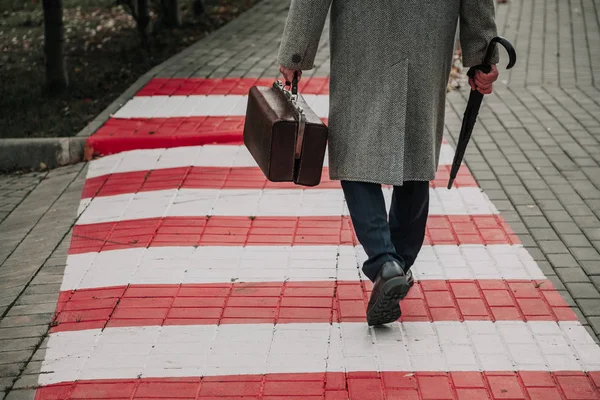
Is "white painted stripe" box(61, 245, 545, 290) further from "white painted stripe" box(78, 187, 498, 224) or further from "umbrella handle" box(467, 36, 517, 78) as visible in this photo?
"umbrella handle" box(467, 36, 517, 78)

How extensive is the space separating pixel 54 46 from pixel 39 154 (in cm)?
184

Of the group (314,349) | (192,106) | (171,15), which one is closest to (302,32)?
(314,349)

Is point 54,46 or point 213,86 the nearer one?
point 54,46

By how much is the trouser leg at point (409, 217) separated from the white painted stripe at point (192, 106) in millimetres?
3351

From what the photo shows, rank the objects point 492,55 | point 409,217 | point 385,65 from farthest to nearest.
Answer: point 409,217 → point 492,55 → point 385,65

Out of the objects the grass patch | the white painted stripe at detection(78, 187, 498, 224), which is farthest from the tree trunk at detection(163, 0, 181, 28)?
the white painted stripe at detection(78, 187, 498, 224)

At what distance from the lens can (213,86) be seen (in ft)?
28.4

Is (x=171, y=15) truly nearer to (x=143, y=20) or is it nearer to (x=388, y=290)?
(x=143, y=20)

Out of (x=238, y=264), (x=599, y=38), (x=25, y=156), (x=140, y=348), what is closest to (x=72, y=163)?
(x=25, y=156)

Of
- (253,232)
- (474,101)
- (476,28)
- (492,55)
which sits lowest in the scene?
(253,232)

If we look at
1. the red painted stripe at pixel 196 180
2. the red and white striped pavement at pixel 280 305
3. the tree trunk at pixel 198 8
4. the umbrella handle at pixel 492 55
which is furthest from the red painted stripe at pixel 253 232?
the tree trunk at pixel 198 8

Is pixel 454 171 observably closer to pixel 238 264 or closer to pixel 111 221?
pixel 238 264

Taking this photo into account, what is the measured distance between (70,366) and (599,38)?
347 inches

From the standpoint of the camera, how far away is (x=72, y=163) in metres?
7.11
